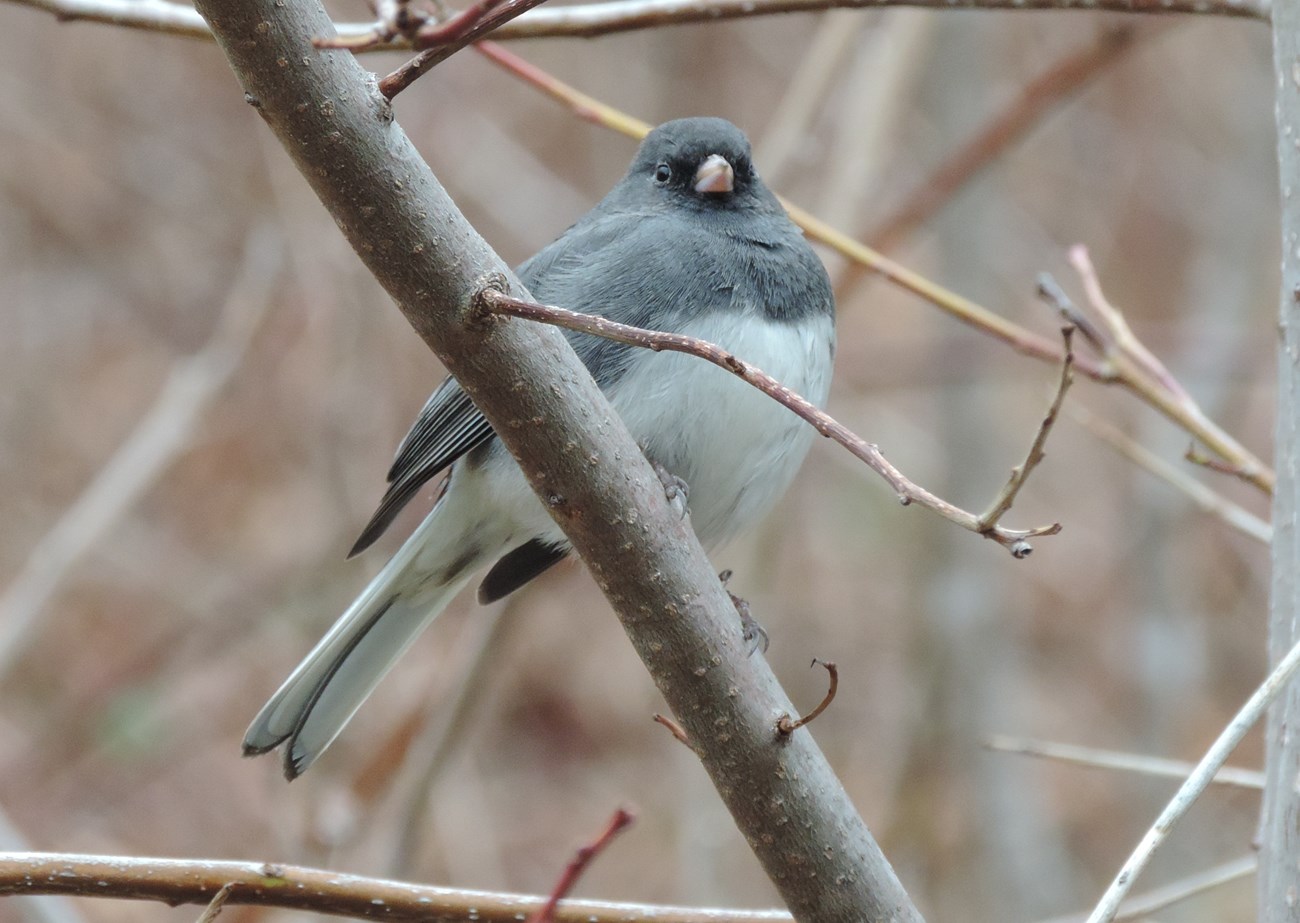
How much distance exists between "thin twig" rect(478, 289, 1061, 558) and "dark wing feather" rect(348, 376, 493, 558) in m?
1.12

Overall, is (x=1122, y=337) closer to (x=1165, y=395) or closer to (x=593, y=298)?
(x=1165, y=395)

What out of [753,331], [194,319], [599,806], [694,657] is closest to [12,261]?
[194,319]

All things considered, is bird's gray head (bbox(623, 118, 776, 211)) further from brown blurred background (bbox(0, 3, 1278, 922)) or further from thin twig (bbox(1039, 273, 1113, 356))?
thin twig (bbox(1039, 273, 1113, 356))

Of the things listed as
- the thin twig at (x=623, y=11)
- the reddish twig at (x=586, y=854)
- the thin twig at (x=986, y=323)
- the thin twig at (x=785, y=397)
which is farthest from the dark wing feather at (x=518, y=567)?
the reddish twig at (x=586, y=854)

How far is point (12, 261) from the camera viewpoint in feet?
18.8

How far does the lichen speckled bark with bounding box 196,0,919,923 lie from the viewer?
4.18ft

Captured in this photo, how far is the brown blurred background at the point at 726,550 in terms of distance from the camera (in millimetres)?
4262

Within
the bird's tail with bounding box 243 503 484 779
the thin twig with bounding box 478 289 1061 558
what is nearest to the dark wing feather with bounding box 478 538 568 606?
the bird's tail with bounding box 243 503 484 779

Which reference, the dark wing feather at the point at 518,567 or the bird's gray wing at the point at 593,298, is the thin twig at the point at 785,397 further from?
the dark wing feather at the point at 518,567

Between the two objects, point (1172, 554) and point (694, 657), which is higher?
point (694, 657)

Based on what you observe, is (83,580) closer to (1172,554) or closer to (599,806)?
(599,806)

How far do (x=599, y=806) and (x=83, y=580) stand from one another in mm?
2244

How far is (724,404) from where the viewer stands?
7.90ft

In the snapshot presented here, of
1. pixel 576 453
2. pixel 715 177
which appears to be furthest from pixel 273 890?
pixel 715 177
